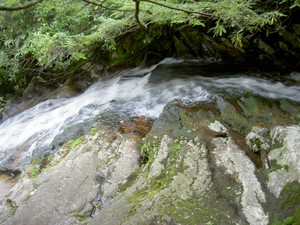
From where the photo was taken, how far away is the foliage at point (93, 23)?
15.5ft

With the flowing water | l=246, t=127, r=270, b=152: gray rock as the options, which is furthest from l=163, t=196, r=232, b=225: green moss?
the flowing water

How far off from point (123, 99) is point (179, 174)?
11.2ft

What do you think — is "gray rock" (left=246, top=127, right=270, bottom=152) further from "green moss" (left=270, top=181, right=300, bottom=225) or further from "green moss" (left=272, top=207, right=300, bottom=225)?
"green moss" (left=272, top=207, right=300, bottom=225)

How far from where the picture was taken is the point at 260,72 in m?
6.78

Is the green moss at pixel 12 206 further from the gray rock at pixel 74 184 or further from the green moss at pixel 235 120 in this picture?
the green moss at pixel 235 120

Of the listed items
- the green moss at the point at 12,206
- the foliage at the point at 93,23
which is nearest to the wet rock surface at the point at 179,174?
the green moss at the point at 12,206

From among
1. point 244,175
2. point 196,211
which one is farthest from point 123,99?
point 196,211

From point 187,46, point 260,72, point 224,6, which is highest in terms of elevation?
point 224,6

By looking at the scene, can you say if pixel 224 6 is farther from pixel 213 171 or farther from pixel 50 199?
pixel 50 199

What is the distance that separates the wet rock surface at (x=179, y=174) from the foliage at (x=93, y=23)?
1519mm

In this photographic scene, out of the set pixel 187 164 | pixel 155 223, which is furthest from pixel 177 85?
pixel 155 223

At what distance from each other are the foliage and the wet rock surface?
1.52 metres

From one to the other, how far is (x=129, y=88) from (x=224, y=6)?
11.5 ft

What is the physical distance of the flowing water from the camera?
5.77m
